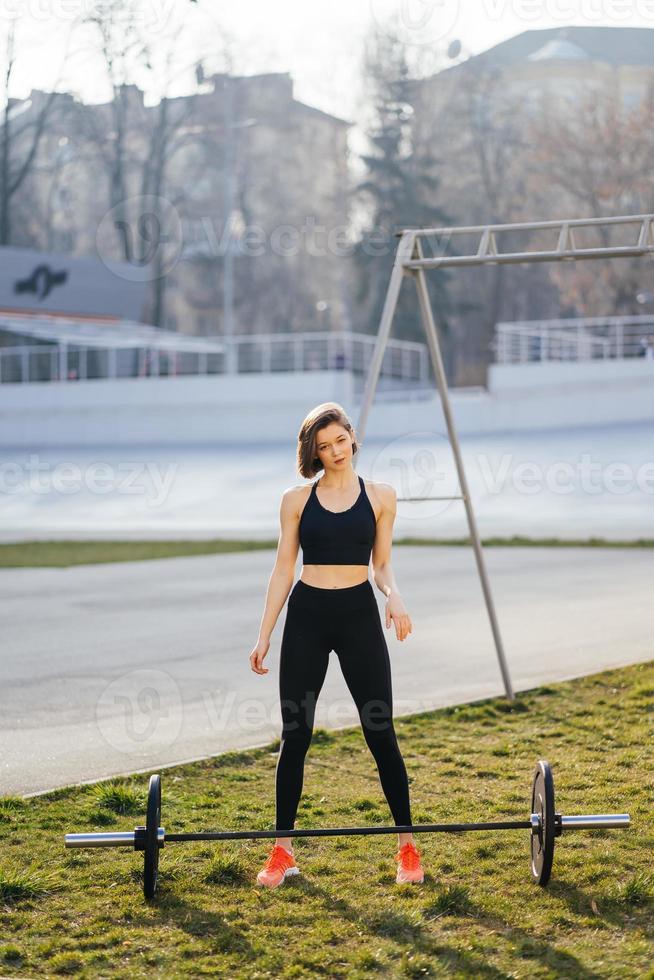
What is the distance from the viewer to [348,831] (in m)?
4.30

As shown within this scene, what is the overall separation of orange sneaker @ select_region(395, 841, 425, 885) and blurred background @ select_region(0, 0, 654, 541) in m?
15.1

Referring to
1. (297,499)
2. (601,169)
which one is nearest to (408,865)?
(297,499)

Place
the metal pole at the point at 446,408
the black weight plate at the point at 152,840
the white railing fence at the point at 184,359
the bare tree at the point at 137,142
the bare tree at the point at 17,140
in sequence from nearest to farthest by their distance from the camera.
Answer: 1. the black weight plate at the point at 152,840
2. the metal pole at the point at 446,408
3. the white railing fence at the point at 184,359
4. the bare tree at the point at 137,142
5. the bare tree at the point at 17,140

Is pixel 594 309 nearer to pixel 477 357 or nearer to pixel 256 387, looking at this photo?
pixel 477 357

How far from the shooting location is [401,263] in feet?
22.2

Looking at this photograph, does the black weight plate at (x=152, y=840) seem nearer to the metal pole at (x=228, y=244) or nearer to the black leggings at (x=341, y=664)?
the black leggings at (x=341, y=664)

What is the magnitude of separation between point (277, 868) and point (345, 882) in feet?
0.82

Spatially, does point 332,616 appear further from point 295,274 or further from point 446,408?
point 295,274

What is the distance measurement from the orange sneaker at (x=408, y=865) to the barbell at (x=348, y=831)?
16 cm

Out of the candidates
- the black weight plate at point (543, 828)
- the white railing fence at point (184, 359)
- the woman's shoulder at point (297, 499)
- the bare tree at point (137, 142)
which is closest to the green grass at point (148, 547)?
the woman's shoulder at point (297, 499)

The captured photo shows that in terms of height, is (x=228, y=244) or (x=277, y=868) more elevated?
(x=228, y=244)

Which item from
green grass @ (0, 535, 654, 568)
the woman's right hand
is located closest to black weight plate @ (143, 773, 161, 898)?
the woman's right hand

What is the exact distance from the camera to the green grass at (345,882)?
3820 mm

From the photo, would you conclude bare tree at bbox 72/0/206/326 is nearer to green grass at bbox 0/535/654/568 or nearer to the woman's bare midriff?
green grass at bbox 0/535/654/568
